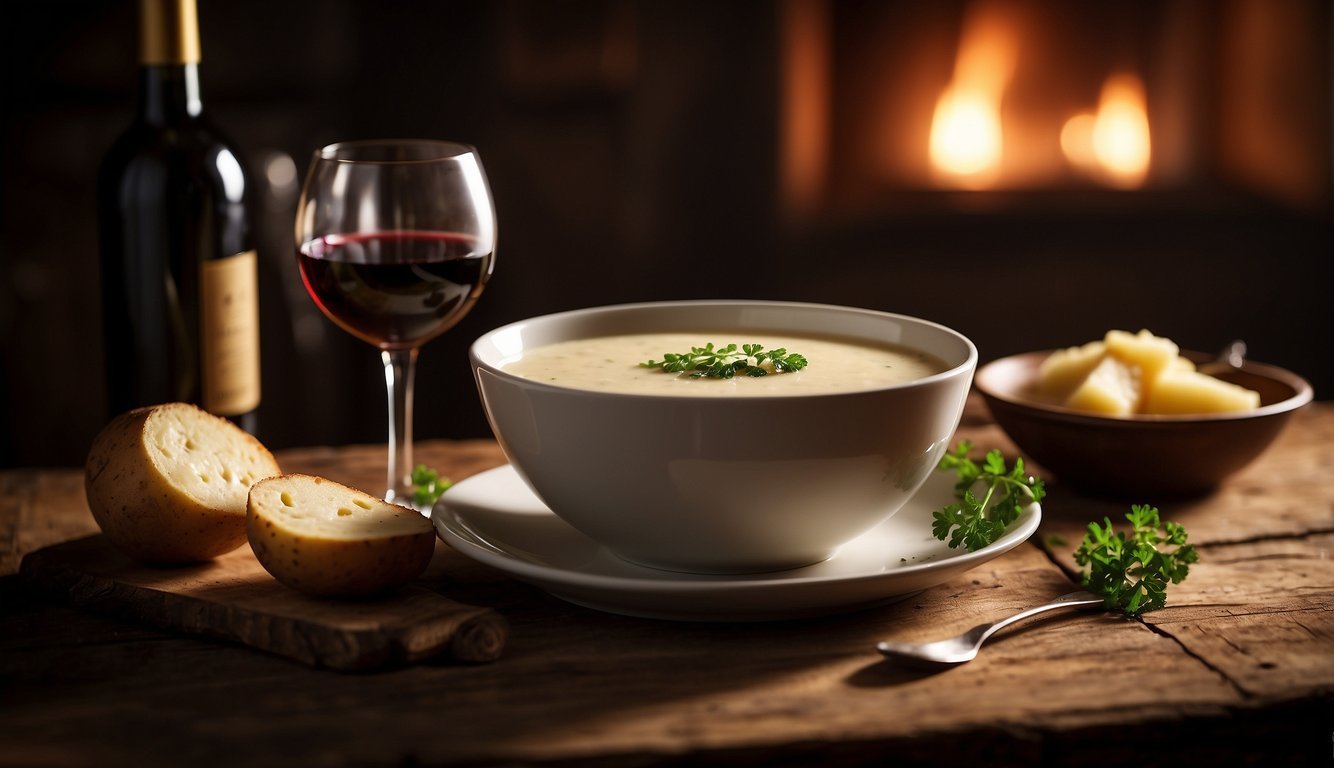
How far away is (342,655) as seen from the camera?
98cm

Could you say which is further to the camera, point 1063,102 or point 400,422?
Result: point 1063,102

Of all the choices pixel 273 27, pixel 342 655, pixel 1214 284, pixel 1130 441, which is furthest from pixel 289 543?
pixel 1214 284

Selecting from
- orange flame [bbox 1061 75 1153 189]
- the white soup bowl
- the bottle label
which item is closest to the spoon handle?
the white soup bowl

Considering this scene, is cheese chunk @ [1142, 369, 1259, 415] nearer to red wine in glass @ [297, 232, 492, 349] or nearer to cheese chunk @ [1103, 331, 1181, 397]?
cheese chunk @ [1103, 331, 1181, 397]

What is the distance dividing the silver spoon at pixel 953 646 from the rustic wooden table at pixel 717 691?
0.04ft

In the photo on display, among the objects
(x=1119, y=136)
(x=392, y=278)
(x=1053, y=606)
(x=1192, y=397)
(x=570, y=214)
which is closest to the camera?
(x=1053, y=606)

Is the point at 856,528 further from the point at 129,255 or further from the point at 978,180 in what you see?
the point at 978,180

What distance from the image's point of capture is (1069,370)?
1531mm

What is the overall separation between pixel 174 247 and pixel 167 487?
0.38 meters

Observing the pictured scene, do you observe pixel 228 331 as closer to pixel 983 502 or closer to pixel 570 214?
pixel 983 502

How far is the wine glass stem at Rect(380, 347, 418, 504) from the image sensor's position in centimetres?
138

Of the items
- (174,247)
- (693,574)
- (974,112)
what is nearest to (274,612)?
(693,574)

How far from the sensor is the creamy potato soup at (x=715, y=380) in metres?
1.12

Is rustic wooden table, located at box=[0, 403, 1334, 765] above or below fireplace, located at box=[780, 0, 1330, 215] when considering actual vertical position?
below
